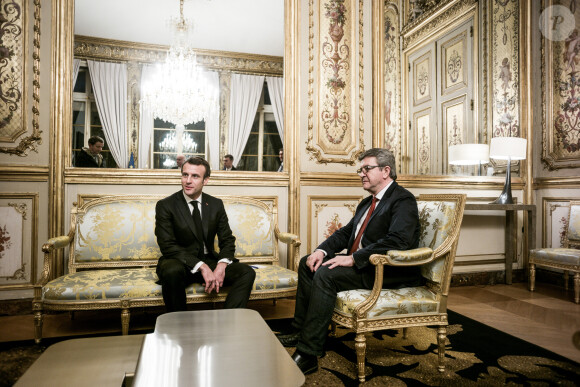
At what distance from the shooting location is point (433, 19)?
5.35m

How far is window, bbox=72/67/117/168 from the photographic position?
131 inches

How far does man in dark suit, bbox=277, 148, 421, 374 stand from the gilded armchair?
0.07 meters

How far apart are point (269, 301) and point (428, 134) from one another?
138 inches

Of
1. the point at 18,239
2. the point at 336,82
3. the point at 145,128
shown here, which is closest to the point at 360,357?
the point at 336,82

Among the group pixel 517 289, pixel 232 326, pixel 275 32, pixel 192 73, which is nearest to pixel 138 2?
pixel 192 73

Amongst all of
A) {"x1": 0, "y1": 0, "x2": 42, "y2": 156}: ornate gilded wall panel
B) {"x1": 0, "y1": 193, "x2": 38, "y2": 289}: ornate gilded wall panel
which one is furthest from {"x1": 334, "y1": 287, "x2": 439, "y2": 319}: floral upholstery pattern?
{"x1": 0, "y1": 0, "x2": 42, "y2": 156}: ornate gilded wall panel

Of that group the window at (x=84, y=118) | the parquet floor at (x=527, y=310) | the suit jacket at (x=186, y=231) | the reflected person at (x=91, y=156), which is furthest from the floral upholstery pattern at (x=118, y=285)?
the parquet floor at (x=527, y=310)

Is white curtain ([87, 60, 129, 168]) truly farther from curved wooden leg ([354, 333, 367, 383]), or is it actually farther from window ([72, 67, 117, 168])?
curved wooden leg ([354, 333, 367, 383])

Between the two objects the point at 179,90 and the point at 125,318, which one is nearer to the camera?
the point at 125,318

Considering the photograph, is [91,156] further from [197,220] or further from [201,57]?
[201,57]

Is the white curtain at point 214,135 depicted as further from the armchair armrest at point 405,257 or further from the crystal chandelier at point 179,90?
the armchair armrest at point 405,257

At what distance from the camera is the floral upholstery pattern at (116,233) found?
275 centimetres

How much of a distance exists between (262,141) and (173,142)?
130 centimetres

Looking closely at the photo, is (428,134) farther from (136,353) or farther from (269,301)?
(136,353)
